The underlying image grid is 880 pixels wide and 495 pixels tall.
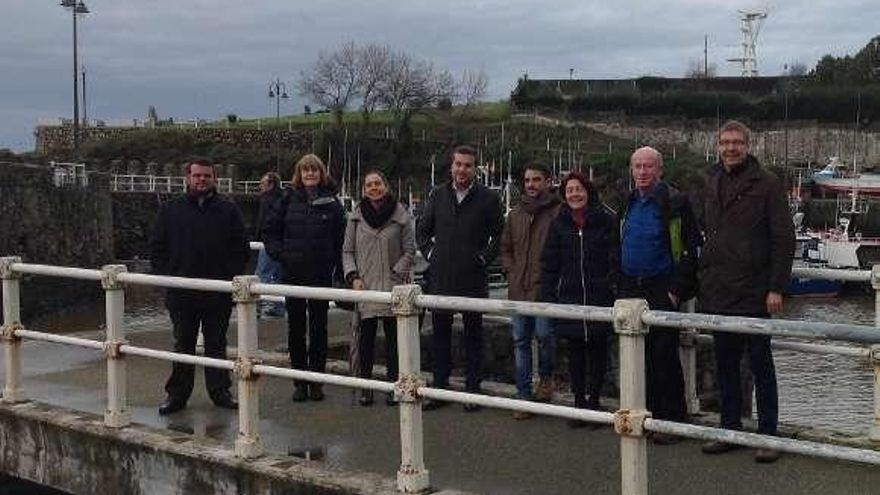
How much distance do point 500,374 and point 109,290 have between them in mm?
4900

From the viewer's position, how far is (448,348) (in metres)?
7.26

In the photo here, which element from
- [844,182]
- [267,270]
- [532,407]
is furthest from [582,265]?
[844,182]

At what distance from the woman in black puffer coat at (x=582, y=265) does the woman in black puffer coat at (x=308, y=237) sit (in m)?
1.69

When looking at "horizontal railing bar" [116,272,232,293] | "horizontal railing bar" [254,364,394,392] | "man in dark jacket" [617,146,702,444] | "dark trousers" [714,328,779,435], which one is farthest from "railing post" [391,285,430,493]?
"dark trousers" [714,328,779,435]

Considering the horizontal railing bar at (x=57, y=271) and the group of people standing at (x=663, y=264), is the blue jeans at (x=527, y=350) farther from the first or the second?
the horizontal railing bar at (x=57, y=271)

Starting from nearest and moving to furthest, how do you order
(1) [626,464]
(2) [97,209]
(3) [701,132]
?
1. (1) [626,464]
2. (2) [97,209]
3. (3) [701,132]

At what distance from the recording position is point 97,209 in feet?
111

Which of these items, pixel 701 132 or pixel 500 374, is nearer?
pixel 500 374

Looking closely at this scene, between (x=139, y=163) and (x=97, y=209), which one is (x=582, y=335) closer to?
(x=97, y=209)

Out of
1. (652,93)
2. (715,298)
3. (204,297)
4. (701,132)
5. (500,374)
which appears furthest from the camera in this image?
(652,93)

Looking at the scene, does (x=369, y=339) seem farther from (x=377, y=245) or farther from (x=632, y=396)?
(x=632, y=396)

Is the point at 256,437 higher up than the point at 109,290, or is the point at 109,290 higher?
the point at 109,290

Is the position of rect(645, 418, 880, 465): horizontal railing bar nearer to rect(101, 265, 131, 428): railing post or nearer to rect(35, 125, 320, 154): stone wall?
rect(101, 265, 131, 428): railing post

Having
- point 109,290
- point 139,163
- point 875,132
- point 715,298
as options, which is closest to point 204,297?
point 109,290
